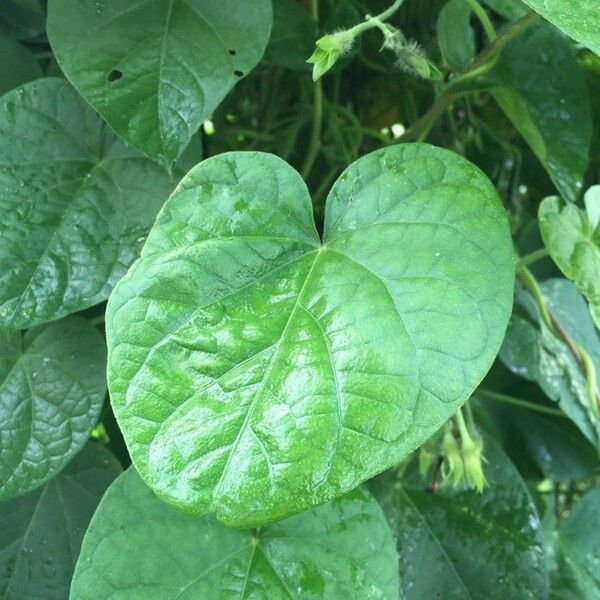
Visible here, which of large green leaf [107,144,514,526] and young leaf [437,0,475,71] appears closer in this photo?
large green leaf [107,144,514,526]

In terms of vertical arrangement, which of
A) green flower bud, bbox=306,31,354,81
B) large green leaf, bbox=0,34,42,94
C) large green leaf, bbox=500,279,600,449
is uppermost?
green flower bud, bbox=306,31,354,81

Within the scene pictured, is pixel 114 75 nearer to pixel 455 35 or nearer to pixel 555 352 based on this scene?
pixel 455 35

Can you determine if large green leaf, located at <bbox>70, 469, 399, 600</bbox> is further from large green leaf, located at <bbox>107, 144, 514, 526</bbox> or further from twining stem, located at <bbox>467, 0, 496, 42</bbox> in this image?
twining stem, located at <bbox>467, 0, 496, 42</bbox>

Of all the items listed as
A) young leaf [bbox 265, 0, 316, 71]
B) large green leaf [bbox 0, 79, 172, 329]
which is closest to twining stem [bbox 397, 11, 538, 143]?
young leaf [bbox 265, 0, 316, 71]

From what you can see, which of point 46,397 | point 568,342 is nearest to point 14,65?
point 46,397

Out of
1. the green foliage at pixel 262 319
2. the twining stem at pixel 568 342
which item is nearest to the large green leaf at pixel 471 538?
the green foliage at pixel 262 319

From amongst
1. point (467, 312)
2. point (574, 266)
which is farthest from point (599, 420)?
point (467, 312)

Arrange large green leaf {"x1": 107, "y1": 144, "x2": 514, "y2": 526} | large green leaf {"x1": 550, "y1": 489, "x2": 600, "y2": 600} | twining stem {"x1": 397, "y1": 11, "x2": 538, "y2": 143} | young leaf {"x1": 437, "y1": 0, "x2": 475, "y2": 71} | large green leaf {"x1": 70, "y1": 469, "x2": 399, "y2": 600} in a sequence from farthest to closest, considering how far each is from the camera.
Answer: large green leaf {"x1": 550, "y1": 489, "x2": 600, "y2": 600}, young leaf {"x1": 437, "y1": 0, "x2": 475, "y2": 71}, twining stem {"x1": 397, "y1": 11, "x2": 538, "y2": 143}, large green leaf {"x1": 70, "y1": 469, "x2": 399, "y2": 600}, large green leaf {"x1": 107, "y1": 144, "x2": 514, "y2": 526}
